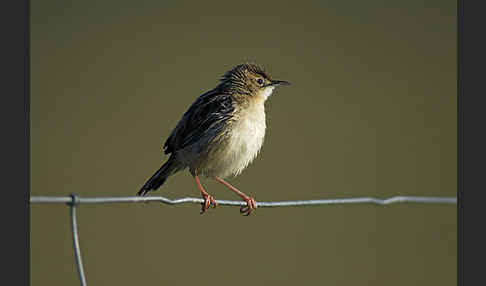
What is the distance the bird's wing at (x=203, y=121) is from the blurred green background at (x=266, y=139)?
3.87 m

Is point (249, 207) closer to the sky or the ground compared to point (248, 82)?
closer to the ground

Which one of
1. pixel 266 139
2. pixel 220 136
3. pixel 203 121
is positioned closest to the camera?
pixel 220 136

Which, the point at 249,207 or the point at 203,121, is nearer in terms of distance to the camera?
the point at 249,207

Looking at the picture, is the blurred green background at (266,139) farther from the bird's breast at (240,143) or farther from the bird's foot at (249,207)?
the bird's foot at (249,207)

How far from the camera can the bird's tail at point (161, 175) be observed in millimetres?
6914

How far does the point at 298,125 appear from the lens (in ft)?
48.1

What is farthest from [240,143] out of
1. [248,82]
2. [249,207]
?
[248,82]

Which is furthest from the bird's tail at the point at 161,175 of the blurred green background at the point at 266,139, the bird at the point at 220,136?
the blurred green background at the point at 266,139

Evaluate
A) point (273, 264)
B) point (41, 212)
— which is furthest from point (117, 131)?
point (273, 264)

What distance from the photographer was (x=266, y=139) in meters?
14.0

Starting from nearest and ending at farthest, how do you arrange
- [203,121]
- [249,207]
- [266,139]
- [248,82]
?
[249,207] < [203,121] < [248,82] < [266,139]

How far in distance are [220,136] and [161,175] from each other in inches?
38.3

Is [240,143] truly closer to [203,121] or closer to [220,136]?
[220,136]

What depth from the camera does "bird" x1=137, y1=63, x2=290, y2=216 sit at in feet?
21.1
